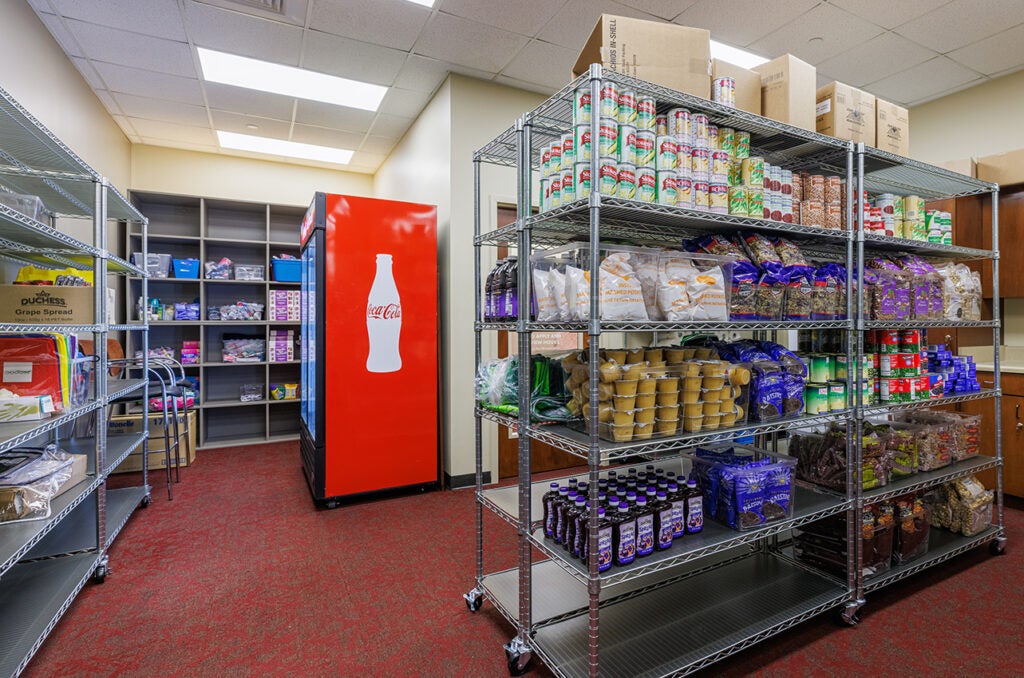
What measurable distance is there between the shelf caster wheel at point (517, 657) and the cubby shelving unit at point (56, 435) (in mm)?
1596

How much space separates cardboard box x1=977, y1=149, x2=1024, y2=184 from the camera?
337 centimetres

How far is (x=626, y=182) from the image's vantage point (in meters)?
1.62

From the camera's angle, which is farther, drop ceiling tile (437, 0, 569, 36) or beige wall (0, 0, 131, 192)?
drop ceiling tile (437, 0, 569, 36)

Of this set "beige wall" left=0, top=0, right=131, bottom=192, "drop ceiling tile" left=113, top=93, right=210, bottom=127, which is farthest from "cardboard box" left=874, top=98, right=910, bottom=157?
"drop ceiling tile" left=113, top=93, right=210, bottom=127

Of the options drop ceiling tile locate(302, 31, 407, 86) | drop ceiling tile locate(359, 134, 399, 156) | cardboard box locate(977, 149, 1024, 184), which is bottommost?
cardboard box locate(977, 149, 1024, 184)

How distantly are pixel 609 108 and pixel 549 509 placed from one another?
1374mm

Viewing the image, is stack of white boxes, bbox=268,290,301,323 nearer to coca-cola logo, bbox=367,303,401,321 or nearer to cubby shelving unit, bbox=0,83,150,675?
cubby shelving unit, bbox=0,83,150,675

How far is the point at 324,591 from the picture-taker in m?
2.34

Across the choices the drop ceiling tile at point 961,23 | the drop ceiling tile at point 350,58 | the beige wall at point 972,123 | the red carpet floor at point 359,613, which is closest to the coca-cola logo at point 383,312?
the red carpet floor at point 359,613

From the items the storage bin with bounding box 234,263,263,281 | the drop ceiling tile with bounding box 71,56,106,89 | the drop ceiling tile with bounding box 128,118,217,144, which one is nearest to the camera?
the drop ceiling tile with bounding box 71,56,106,89

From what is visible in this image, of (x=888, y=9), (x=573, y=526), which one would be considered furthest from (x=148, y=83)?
(x=888, y=9)

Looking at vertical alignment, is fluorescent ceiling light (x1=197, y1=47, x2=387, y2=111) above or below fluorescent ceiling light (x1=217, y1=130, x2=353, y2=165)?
below

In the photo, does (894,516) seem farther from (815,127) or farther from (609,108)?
(609,108)

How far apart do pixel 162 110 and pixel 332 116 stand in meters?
1.49
